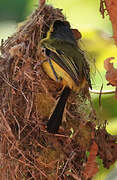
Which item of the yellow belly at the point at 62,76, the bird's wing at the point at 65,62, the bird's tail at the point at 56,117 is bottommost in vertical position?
the bird's tail at the point at 56,117

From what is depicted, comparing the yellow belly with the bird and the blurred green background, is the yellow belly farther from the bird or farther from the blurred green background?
the blurred green background

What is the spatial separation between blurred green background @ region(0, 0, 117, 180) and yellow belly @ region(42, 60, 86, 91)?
0.70 m

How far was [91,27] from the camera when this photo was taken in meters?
4.50

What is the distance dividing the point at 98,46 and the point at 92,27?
231 millimetres

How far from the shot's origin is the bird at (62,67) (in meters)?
3.25

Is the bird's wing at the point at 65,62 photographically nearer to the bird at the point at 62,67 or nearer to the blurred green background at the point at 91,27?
the bird at the point at 62,67

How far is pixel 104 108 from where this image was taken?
412 cm

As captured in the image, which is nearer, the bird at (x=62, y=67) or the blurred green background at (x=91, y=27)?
the bird at (x=62, y=67)

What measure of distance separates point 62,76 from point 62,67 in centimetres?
8

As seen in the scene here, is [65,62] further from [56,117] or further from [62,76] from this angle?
[56,117]

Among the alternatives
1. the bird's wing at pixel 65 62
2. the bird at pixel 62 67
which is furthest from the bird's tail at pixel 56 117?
the bird's wing at pixel 65 62

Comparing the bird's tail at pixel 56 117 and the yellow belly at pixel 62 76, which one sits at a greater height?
the yellow belly at pixel 62 76

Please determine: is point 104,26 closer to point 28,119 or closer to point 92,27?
point 92,27

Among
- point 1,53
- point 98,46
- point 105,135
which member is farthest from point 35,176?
point 98,46
